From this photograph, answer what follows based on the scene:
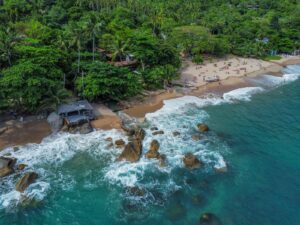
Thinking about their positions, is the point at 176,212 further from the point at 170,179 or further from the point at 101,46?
the point at 101,46

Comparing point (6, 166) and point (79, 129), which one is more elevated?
point (79, 129)

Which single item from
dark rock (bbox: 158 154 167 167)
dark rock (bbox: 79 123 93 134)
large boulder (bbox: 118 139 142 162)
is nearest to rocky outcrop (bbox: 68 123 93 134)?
dark rock (bbox: 79 123 93 134)

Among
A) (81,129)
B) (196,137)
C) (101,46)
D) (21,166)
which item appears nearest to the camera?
(21,166)

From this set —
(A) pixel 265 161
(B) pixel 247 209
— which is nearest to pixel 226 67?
(A) pixel 265 161

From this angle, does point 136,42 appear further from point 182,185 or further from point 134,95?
point 182,185

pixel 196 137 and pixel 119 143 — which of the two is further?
pixel 196 137

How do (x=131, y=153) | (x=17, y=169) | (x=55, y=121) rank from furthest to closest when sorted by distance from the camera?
(x=55, y=121) < (x=131, y=153) < (x=17, y=169)

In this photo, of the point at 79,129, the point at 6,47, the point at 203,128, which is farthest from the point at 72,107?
the point at 203,128
